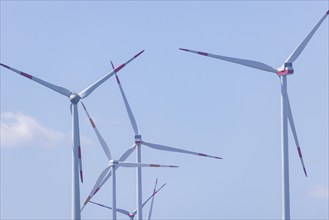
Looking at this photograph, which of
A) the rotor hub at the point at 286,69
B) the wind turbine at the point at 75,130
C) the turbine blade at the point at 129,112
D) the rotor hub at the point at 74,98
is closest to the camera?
the wind turbine at the point at 75,130

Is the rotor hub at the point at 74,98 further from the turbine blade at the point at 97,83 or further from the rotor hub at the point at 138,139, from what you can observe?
the rotor hub at the point at 138,139

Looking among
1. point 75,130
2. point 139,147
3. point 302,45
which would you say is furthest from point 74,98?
point 139,147

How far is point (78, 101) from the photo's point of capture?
Answer: 66188 millimetres

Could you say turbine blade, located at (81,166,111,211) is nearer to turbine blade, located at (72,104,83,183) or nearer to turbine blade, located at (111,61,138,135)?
turbine blade, located at (111,61,138,135)

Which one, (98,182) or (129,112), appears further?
(129,112)

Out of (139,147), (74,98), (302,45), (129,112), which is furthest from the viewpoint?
(139,147)

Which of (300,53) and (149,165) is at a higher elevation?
(300,53)

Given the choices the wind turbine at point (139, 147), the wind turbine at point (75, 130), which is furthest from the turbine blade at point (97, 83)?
the wind turbine at point (139, 147)

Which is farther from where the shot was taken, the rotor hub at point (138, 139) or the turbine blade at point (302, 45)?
the rotor hub at point (138, 139)

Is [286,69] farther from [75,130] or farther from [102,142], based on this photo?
[102,142]

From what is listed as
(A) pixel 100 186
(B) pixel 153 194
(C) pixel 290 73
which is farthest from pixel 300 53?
(B) pixel 153 194

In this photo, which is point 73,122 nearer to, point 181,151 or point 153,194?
point 181,151

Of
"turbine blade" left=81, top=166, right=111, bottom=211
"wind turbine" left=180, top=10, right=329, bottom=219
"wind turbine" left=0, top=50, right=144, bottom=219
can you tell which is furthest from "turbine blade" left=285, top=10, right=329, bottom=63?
"turbine blade" left=81, top=166, right=111, bottom=211

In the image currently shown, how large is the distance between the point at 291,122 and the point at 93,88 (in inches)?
575
